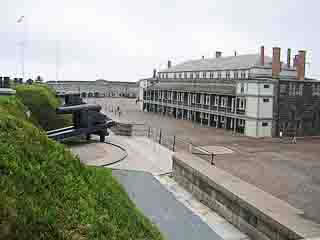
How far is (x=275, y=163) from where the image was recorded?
2230 centimetres

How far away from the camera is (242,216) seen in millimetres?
12383

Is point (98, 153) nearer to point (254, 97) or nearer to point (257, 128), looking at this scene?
point (257, 128)

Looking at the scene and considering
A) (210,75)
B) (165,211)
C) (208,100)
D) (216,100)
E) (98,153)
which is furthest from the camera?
(210,75)

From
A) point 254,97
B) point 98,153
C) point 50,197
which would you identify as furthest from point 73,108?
point 254,97

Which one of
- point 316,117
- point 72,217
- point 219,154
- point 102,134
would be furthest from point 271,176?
point 316,117

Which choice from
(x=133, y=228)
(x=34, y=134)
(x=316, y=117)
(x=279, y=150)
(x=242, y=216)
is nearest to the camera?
(x=133, y=228)

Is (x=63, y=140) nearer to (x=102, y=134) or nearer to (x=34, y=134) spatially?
(x=102, y=134)

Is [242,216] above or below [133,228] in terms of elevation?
below

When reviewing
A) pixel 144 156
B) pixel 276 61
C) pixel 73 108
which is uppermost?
pixel 276 61

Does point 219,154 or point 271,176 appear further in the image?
point 219,154

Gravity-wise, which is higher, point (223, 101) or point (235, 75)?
point (235, 75)

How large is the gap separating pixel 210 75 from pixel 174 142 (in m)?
25.0

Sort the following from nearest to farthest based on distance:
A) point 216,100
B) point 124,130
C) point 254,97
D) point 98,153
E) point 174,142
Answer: point 98,153
point 174,142
point 124,130
point 254,97
point 216,100

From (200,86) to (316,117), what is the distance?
1552 centimetres
